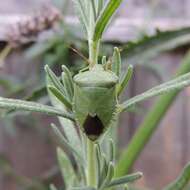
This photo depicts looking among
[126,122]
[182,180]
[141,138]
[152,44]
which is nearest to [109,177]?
[182,180]

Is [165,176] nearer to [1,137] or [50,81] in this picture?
[1,137]

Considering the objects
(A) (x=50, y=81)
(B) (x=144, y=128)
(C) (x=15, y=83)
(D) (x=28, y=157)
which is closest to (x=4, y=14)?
(C) (x=15, y=83)

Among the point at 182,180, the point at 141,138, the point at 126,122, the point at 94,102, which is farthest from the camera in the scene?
the point at 126,122

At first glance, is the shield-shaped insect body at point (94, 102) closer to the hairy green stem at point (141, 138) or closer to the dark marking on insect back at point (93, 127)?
the dark marking on insect back at point (93, 127)

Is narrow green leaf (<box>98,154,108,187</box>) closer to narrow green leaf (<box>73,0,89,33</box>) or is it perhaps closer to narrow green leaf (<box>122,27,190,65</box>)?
narrow green leaf (<box>73,0,89,33</box>)

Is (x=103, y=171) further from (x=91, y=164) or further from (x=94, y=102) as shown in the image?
(x=94, y=102)

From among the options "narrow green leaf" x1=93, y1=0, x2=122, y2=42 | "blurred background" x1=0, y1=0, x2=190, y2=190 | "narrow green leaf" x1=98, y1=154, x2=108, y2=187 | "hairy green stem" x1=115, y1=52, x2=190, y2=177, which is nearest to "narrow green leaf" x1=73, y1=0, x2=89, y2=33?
"narrow green leaf" x1=93, y1=0, x2=122, y2=42

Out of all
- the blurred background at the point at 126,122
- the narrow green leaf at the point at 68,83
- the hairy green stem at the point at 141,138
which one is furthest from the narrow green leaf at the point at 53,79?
the blurred background at the point at 126,122
